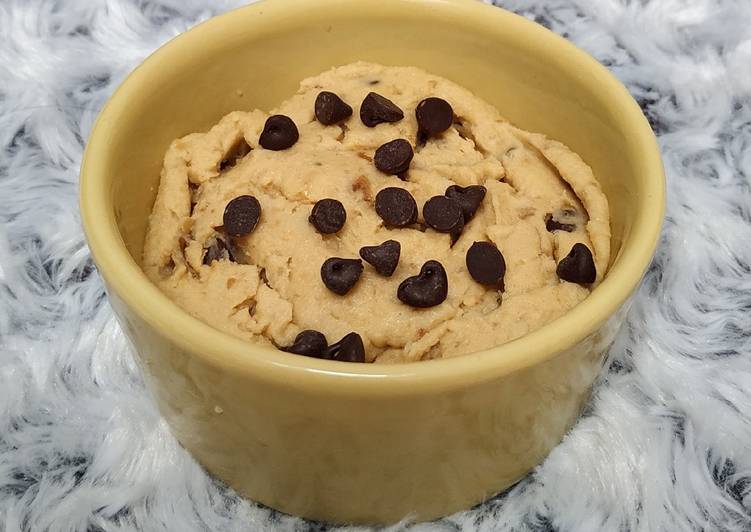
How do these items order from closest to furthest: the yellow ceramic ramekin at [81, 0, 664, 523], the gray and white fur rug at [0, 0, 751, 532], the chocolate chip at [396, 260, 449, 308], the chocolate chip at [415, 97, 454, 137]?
1. the yellow ceramic ramekin at [81, 0, 664, 523]
2. the chocolate chip at [396, 260, 449, 308]
3. the gray and white fur rug at [0, 0, 751, 532]
4. the chocolate chip at [415, 97, 454, 137]

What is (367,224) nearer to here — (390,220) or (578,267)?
(390,220)

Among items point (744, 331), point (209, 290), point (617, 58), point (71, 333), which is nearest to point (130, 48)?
point (71, 333)

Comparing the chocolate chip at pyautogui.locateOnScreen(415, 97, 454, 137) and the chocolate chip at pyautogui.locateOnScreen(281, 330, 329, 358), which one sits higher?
the chocolate chip at pyautogui.locateOnScreen(415, 97, 454, 137)

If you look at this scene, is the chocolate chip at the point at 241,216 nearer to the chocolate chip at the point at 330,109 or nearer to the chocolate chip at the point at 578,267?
the chocolate chip at the point at 330,109

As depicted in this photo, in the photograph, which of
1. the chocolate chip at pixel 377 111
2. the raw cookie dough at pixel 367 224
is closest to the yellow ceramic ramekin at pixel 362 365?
the raw cookie dough at pixel 367 224

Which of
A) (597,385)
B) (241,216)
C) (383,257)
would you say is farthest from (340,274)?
(597,385)

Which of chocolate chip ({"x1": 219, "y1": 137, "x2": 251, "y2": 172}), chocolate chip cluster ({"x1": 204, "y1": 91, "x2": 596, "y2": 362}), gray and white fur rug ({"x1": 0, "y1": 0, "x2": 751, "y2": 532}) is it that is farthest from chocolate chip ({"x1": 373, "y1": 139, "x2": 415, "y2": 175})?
gray and white fur rug ({"x1": 0, "y1": 0, "x2": 751, "y2": 532})

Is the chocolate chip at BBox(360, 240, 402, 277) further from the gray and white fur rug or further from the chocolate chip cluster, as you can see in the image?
the gray and white fur rug
